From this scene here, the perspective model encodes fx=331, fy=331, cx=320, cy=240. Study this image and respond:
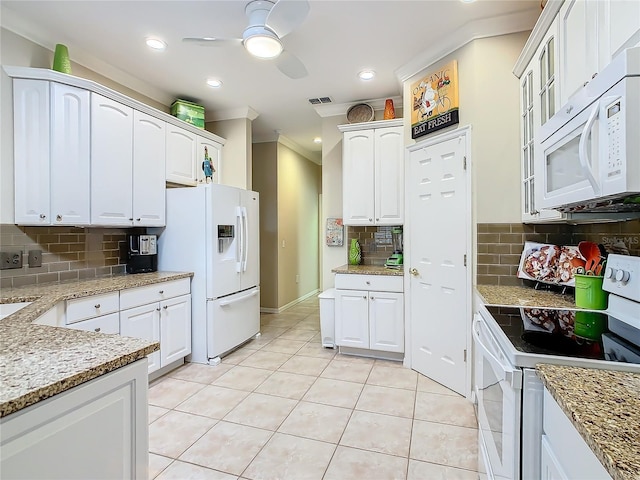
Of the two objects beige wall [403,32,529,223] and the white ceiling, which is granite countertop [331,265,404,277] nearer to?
beige wall [403,32,529,223]

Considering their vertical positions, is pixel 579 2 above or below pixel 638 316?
above

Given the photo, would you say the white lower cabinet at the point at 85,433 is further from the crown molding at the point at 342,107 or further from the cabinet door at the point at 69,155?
the crown molding at the point at 342,107

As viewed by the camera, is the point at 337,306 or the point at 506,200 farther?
the point at 337,306

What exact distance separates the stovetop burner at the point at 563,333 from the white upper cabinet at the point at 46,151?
297 cm

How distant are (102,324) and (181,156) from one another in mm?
1874

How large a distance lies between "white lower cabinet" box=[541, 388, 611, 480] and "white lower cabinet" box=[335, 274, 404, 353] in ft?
7.33

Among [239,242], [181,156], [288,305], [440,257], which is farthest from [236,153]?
[440,257]

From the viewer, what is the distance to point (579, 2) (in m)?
1.49

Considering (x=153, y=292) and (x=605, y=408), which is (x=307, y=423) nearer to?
(x=153, y=292)

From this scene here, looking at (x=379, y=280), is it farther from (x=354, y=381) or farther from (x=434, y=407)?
(x=434, y=407)

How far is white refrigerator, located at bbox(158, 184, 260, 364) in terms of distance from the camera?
323 centimetres

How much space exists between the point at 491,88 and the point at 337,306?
92.4 inches

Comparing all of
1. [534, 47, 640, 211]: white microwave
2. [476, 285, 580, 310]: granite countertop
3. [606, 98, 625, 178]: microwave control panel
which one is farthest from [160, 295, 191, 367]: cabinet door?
[606, 98, 625, 178]: microwave control panel

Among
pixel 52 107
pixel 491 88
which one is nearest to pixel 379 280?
pixel 491 88
